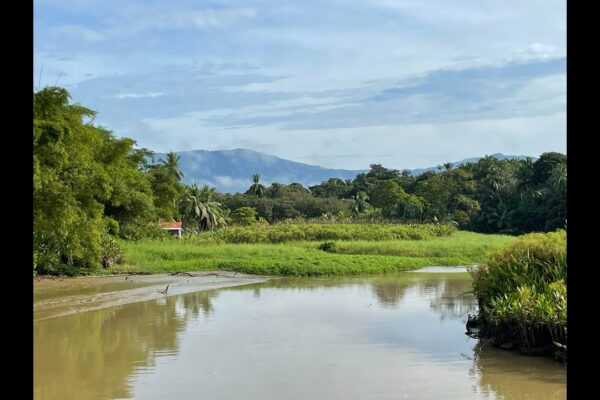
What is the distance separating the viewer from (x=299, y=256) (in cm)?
3023

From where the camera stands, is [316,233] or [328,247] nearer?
[328,247]

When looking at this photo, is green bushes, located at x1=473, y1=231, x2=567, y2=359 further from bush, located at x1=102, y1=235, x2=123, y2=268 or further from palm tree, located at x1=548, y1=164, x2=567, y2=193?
palm tree, located at x1=548, y1=164, x2=567, y2=193

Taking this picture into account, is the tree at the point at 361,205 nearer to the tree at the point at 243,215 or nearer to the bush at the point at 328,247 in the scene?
the tree at the point at 243,215

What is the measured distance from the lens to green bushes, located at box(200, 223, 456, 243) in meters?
36.8

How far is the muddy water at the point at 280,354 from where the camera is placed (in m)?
9.57

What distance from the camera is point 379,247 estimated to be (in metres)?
33.6

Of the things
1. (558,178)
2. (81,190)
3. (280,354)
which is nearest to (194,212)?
(558,178)

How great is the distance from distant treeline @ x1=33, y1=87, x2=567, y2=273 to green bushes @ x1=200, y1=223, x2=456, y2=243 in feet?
12.6

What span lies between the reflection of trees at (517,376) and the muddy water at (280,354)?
0.06ft

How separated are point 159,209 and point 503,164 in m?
36.1

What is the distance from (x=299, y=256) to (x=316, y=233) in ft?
25.2

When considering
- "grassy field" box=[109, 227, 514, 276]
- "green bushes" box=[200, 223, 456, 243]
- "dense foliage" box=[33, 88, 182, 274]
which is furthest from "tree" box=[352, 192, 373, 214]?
"dense foliage" box=[33, 88, 182, 274]

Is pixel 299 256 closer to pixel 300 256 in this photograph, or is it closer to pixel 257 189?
Result: pixel 300 256
